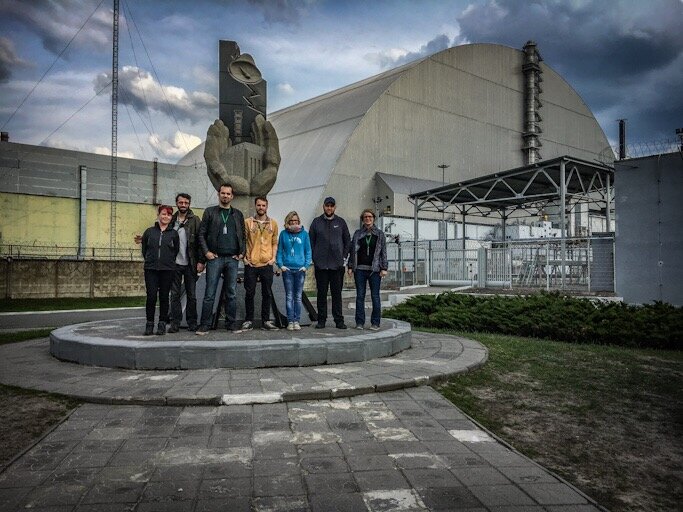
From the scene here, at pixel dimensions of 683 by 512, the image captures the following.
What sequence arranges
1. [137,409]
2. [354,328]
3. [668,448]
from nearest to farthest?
[668,448] → [137,409] → [354,328]

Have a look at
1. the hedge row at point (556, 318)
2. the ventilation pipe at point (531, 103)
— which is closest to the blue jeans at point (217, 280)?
the hedge row at point (556, 318)

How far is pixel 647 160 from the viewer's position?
541 inches

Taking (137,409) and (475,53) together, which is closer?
(137,409)

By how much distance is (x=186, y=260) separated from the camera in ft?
24.0

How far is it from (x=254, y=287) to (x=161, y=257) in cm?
136

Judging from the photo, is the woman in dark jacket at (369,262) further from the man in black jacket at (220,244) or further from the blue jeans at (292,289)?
the man in black jacket at (220,244)

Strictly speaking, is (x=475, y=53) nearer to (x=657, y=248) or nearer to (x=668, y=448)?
(x=657, y=248)

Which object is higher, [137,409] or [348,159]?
[348,159]

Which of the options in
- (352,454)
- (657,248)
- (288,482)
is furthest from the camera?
(657,248)

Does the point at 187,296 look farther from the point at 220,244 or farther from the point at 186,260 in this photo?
the point at 220,244

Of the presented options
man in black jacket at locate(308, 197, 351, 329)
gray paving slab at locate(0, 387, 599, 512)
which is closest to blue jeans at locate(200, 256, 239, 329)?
man in black jacket at locate(308, 197, 351, 329)

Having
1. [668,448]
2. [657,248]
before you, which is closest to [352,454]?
[668,448]

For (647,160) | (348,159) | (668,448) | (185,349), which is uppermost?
(348,159)

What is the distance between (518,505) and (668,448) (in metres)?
1.82
